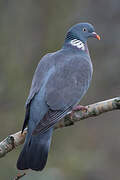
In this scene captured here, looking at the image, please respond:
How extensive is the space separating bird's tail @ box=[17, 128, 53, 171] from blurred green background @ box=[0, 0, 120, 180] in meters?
2.46

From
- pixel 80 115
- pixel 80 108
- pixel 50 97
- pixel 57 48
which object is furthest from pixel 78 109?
pixel 57 48

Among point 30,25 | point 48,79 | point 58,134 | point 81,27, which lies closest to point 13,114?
point 58,134

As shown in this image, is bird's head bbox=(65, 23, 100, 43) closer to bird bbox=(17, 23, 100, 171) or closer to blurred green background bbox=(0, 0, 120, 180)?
bird bbox=(17, 23, 100, 171)

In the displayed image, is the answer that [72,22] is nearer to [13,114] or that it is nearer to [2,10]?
[2,10]

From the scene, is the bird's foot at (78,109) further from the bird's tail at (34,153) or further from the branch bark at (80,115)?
the bird's tail at (34,153)

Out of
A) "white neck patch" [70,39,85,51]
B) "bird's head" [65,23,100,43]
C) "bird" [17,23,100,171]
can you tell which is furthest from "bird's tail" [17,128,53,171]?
"bird's head" [65,23,100,43]

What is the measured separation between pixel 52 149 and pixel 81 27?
2.14 meters

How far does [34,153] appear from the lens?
172 inches

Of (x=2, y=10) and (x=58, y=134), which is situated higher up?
(x=2, y=10)

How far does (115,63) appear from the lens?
7.77 metres

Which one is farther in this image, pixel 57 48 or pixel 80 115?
pixel 57 48

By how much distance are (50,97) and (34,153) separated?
0.51m

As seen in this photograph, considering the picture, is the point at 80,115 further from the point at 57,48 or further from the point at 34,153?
the point at 57,48

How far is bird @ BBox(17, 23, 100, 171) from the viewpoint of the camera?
14.3ft
